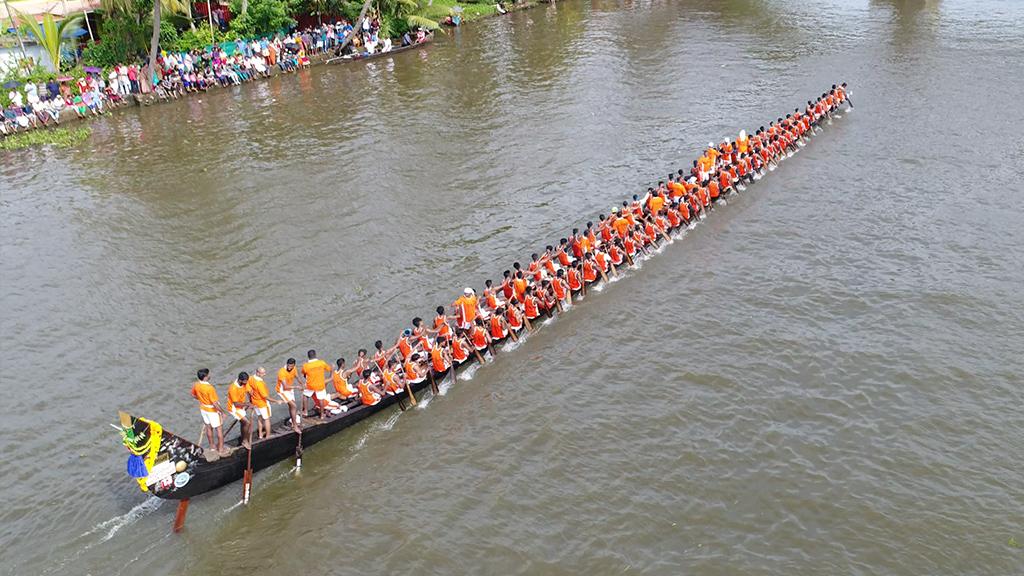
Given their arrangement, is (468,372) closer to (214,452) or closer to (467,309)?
(467,309)

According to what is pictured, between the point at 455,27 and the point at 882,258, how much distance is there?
3480 centimetres

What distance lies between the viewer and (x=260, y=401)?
13.7 metres

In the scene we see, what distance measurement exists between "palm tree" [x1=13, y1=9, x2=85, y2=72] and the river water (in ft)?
12.8

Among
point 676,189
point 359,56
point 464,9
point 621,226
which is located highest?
point 464,9

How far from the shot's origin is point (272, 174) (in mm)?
27281

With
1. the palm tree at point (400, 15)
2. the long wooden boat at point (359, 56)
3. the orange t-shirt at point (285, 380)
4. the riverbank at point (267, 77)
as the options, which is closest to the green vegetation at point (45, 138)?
the riverbank at point (267, 77)

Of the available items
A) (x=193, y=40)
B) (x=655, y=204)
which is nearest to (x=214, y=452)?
(x=655, y=204)

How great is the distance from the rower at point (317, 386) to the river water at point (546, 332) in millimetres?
688

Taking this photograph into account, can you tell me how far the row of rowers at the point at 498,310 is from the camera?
14.2m

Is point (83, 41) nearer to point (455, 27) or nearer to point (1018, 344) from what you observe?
point (455, 27)

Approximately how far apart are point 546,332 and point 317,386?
5.84 m

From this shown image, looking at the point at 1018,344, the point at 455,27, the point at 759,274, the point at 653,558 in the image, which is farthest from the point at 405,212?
the point at 455,27

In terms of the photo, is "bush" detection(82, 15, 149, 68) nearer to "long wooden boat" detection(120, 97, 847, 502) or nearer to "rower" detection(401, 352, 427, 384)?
"rower" detection(401, 352, 427, 384)

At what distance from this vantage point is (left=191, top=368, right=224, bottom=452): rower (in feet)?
43.0
